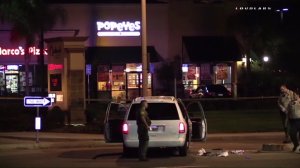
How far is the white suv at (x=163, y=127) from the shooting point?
56.0 feet

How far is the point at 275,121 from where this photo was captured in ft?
97.1

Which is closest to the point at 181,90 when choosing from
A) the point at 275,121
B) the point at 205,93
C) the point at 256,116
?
the point at 205,93

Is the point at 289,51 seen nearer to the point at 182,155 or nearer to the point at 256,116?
the point at 256,116

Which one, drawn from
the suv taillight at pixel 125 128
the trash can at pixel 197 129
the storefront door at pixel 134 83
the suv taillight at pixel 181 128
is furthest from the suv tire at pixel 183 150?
the storefront door at pixel 134 83

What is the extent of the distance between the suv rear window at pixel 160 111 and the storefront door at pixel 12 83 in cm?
3016

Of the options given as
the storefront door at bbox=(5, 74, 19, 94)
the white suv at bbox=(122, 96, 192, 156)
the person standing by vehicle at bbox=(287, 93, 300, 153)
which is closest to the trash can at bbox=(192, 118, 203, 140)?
the white suv at bbox=(122, 96, 192, 156)

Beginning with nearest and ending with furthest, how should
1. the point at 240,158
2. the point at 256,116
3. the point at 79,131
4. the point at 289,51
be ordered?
the point at 240,158 → the point at 79,131 → the point at 256,116 → the point at 289,51

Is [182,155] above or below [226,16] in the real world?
below

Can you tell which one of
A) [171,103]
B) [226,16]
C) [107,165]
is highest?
[226,16]

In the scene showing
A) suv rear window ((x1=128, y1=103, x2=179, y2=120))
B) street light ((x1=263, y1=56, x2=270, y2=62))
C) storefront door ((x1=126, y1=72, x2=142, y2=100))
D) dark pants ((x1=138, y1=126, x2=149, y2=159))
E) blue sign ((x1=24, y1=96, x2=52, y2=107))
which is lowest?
dark pants ((x1=138, y1=126, x2=149, y2=159))

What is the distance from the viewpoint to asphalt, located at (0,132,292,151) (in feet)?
69.8

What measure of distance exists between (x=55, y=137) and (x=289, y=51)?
26501mm

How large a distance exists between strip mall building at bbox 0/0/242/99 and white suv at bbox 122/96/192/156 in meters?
27.1

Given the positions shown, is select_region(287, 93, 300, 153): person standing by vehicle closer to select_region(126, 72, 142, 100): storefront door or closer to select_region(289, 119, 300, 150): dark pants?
select_region(289, 119, 300, 150): dark pants
